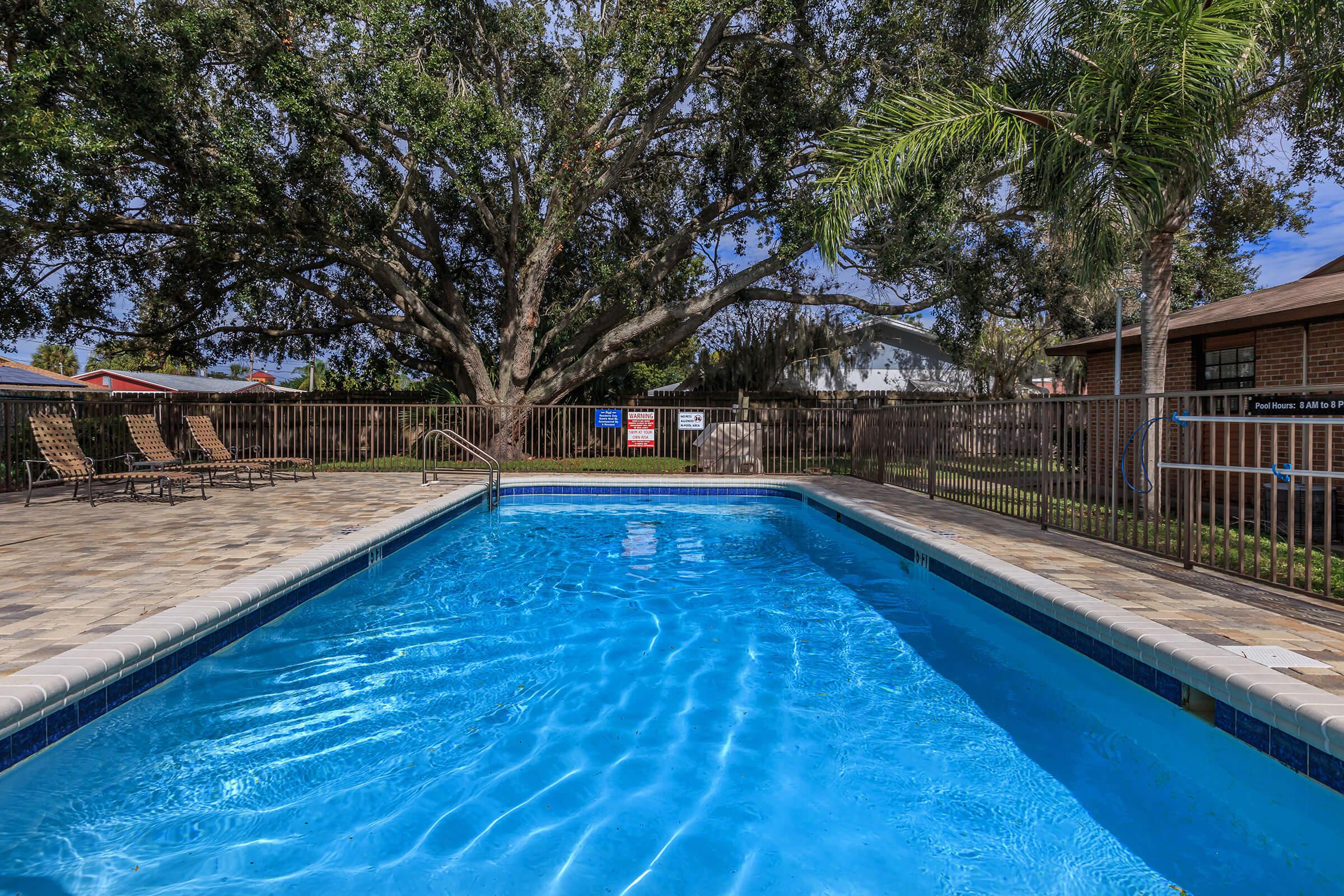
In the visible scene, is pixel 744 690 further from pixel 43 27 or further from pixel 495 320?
pixel 495 320

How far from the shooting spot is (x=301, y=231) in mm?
13734

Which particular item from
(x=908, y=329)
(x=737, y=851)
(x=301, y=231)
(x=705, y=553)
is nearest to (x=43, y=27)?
(x=301, y=231)

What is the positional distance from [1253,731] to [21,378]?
16799 mm

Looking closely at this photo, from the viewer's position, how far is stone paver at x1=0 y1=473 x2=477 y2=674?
3596 mm

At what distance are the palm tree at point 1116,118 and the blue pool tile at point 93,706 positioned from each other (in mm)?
7274

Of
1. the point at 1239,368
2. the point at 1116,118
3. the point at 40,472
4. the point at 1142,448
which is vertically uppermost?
the point at 1116,118

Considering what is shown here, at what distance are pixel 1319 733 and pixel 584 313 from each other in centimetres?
1799

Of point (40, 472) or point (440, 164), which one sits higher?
point (440, 164)

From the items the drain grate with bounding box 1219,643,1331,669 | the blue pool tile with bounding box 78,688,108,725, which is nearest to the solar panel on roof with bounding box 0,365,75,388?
the blue pool tile with bounding box 78,688,108,725

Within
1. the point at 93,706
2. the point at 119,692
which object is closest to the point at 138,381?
the point at 119,692

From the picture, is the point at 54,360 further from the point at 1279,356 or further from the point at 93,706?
the point at 1279,356

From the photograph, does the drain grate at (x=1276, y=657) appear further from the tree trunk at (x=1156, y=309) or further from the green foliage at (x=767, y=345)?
the green foliage at (x=767, y=345)

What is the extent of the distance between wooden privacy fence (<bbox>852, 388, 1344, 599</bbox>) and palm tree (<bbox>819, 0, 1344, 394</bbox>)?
6.11 feet

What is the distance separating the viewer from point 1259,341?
31.5 ft
